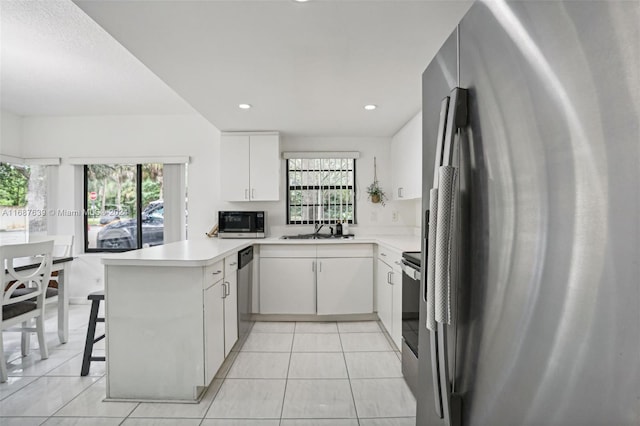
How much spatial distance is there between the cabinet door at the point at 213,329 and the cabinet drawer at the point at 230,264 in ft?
0.60

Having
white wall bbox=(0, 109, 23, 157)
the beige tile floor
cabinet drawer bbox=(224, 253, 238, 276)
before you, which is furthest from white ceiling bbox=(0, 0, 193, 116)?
the beige tile floor

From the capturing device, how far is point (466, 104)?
31.5 inches

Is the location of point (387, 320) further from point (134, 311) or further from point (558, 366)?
point (558, 366)

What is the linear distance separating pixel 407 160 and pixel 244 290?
2.10m

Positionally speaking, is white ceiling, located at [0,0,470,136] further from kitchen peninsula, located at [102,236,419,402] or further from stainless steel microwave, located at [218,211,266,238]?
kitchen peninsula, located at [102,236,419,402]

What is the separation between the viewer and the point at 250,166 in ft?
12.9

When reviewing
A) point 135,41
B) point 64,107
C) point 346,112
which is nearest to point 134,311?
point 135,41

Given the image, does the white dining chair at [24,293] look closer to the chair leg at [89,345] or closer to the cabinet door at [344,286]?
the chair leg at [89,345]

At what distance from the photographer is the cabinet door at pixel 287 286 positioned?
3.59m

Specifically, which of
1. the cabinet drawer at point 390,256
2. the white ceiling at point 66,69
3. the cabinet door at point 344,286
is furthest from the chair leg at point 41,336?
the cabinet drawer at point 390,256

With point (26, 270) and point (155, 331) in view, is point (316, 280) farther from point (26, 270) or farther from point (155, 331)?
point (26, 270)

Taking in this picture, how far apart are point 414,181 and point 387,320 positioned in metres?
1.34

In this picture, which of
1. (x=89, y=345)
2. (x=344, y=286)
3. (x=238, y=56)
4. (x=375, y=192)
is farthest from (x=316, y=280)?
(x=238, y=56)

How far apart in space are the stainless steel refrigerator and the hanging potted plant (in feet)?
10.9
